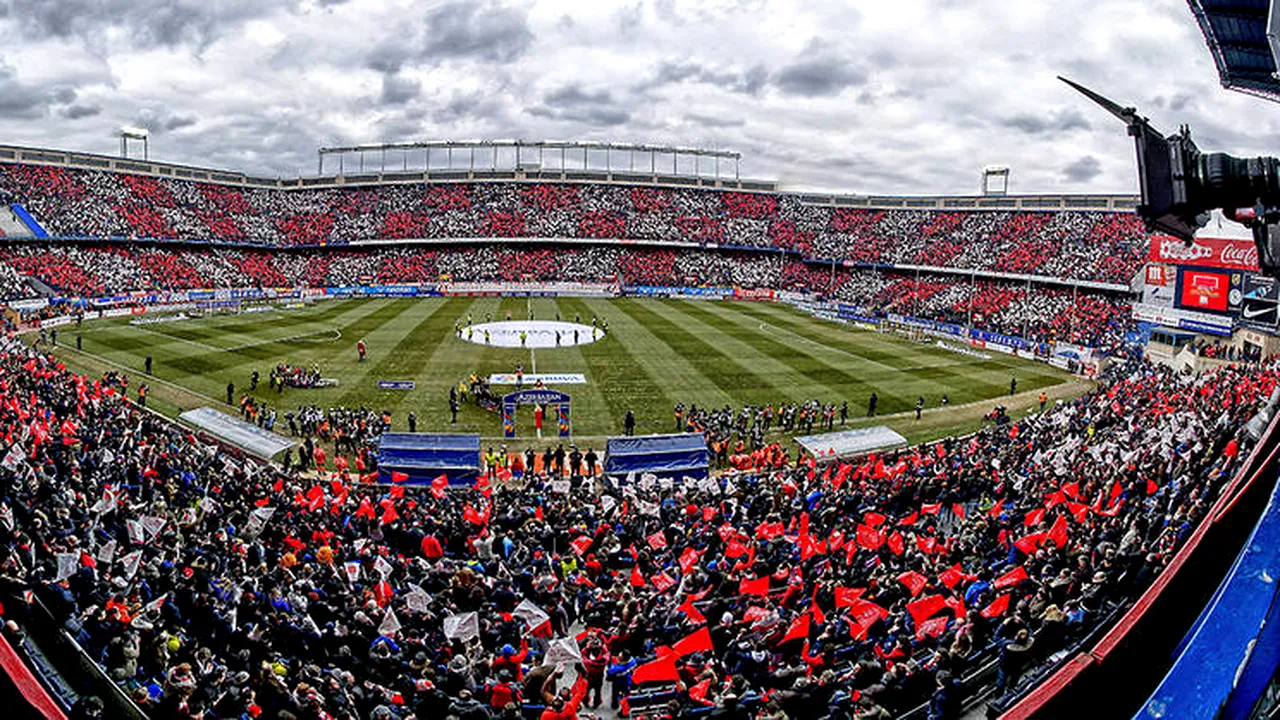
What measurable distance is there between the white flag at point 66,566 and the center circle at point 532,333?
35.0m

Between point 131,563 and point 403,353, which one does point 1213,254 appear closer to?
point 403,353

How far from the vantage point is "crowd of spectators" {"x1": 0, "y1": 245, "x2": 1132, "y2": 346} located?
60531 mm

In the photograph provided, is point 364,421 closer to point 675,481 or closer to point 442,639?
point 675,481

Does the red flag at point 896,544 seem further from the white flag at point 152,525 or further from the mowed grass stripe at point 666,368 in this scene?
the mowed grass stripe at point 666,368

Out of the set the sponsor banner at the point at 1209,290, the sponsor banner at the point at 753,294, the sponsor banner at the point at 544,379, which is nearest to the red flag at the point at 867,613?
the sponsor banner at the point at 544,379

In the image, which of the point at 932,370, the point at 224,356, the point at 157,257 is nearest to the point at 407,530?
the point at 224,356

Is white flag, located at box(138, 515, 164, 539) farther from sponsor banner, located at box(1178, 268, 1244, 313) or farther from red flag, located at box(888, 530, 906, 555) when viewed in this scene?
sponsor banner, located at box(1178, 268, 1244, 313)

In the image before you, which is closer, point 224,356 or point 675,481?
point 675,481

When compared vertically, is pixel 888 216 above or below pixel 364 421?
above

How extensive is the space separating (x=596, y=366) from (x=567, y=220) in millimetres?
56657

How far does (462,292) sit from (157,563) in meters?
70.2

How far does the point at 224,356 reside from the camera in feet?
139

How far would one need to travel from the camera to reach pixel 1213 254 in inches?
1439

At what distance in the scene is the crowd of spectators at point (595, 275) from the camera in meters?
60.5
